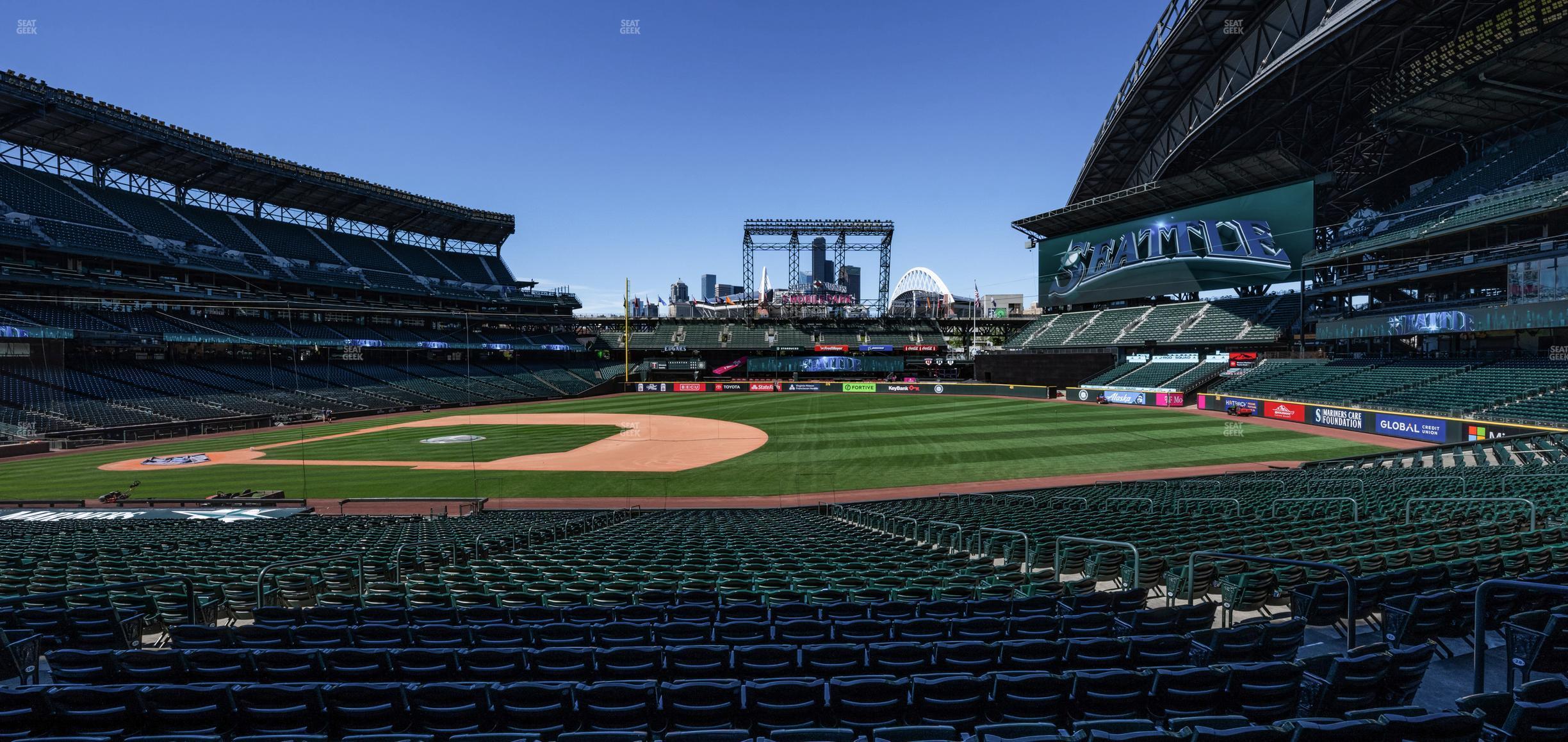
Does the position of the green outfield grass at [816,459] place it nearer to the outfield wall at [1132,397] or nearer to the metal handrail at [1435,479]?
the outfield wall at [1132,397]

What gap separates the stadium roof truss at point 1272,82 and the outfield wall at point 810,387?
27912mm

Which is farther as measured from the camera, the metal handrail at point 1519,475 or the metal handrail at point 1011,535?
the metal handrail at point 1519,475

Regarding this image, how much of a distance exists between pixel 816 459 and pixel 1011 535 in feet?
69.5

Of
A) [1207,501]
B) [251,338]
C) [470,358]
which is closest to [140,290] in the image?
[251,338]

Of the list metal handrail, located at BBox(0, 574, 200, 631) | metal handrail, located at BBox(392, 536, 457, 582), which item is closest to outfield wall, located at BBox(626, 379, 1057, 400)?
metal handrail, located at BBox(392, 536, 457, 582)

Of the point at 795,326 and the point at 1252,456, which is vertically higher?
the point at 795,326

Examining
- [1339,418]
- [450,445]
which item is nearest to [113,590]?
[450,445]

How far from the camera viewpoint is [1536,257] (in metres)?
34.9

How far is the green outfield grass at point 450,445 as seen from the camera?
35.6m

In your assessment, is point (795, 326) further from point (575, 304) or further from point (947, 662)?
point (947, 662)

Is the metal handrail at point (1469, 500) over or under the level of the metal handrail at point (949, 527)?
over

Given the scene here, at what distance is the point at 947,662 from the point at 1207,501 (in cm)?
1661

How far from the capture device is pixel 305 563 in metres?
10.7

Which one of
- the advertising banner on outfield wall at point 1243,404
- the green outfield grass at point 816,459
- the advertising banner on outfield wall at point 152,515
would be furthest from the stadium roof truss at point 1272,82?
the advertising banner on outfield wall at point 152,515
